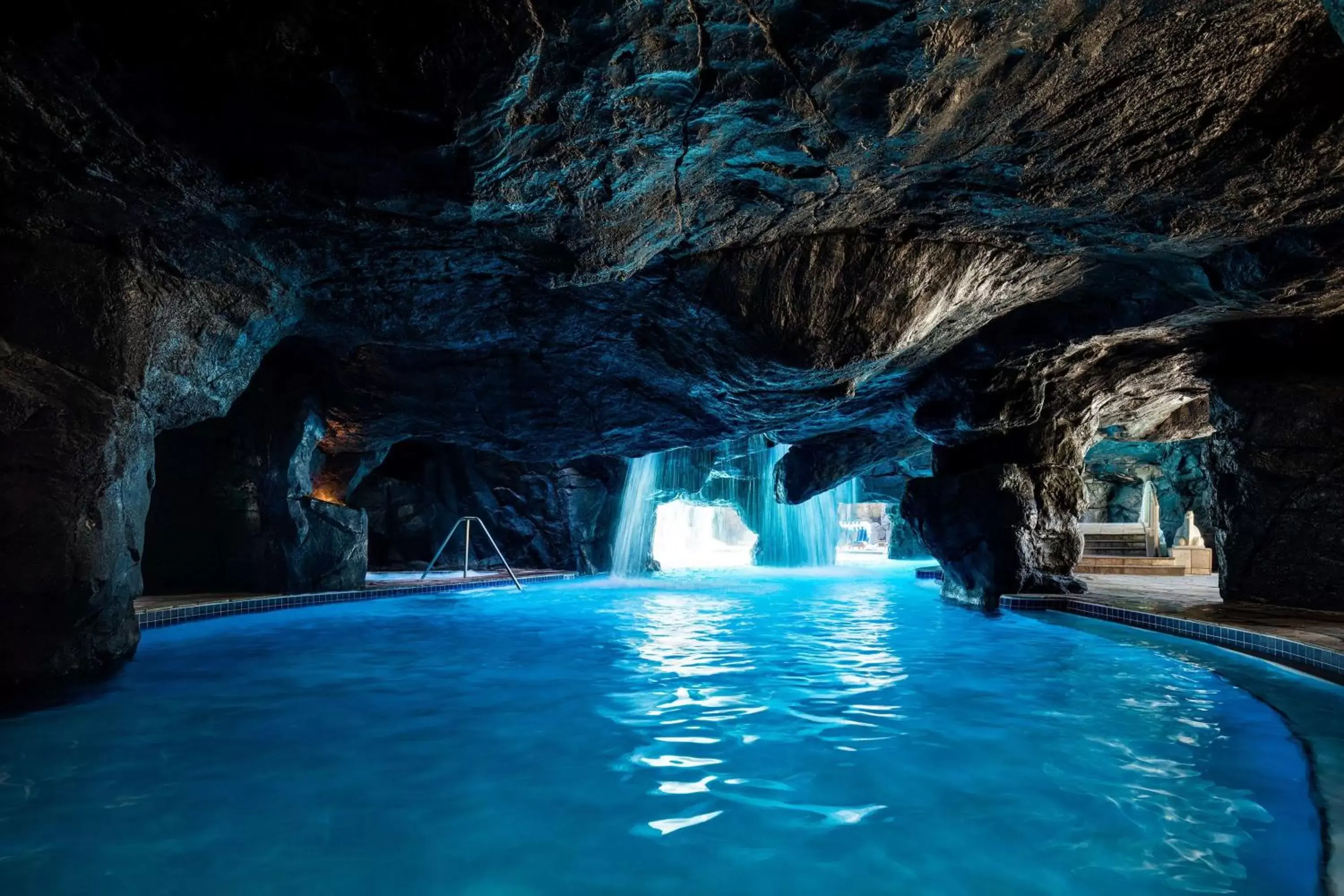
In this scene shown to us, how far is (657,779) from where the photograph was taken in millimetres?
3510

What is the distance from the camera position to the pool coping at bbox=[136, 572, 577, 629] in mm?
7930

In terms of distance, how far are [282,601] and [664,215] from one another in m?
7.67

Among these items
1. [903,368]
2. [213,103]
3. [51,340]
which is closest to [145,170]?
[213,103]

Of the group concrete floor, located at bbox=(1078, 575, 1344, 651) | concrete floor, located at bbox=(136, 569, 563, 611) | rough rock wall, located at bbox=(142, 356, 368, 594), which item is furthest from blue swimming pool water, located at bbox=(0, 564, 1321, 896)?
rough rock wall, located at bbox=(142, 356, 368, 594)

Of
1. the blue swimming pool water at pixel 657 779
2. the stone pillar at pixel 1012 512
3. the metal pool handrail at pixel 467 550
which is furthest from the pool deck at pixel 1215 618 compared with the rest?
the metal pool handrail at pixel 467 550

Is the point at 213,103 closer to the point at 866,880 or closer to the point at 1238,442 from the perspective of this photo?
the point at 866,880

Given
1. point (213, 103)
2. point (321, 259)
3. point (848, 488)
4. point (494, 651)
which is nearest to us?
point (213, 103)

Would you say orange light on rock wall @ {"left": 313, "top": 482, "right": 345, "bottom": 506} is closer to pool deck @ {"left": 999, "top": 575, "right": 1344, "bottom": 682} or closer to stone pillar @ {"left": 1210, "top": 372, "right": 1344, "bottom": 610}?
pool deck @ {"left": 999, "top": 575, "right": 1344, "bottom": 682}

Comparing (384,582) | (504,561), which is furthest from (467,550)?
(384,582)

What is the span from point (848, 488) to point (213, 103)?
81.5 feet

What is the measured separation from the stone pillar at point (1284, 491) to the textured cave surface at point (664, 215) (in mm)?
32

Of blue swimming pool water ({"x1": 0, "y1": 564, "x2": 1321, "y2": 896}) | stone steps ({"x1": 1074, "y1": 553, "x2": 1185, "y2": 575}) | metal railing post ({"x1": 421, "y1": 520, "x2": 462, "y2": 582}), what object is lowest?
blue swimming pool water ({"x1": 0, "y1": 564, "x2": 1321, "y2": 896})

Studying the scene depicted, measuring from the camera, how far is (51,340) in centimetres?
481

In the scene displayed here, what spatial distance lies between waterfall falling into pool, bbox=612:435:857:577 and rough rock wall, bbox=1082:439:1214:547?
7.18 metres
